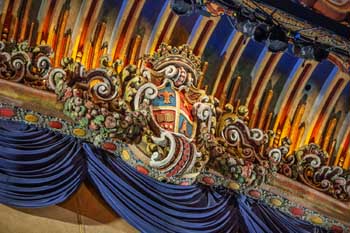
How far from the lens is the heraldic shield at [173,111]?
7723 mm

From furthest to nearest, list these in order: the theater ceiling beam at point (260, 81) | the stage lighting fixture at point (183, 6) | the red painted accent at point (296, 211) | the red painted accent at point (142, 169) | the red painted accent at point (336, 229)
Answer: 1. the theater ceiling beam at point (260, 81)
2. the red painted accent at point (336, 229)
3. the red painted accent at point (296, 211)
4. the red painted accent at point (142, 169)
5. the stage lighting fixture at point (183, 6)

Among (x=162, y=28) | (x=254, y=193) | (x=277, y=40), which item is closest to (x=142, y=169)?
(x=254, y=193)

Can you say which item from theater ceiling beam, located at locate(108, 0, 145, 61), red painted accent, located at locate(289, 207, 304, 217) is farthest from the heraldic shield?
red painted accent, located at locate(289, 207, 304, 217)

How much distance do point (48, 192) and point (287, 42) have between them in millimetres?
2345

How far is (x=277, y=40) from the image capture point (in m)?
7.58

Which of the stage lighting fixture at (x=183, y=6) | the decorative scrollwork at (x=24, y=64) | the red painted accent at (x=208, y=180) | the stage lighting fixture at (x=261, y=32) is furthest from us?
the red painted accent at (x=208, y=180)

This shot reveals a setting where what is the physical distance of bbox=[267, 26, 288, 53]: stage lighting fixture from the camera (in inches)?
297

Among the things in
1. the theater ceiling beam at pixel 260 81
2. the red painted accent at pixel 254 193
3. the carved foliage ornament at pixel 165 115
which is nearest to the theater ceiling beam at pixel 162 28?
the carved foliage ornament at pixel 165 115

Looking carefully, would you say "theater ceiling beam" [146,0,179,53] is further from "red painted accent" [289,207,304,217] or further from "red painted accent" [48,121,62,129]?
"red painted accent" [289,207,304,217]

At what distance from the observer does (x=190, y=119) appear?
309 inches

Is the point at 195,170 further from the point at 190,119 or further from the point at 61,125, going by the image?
the point at 61,125

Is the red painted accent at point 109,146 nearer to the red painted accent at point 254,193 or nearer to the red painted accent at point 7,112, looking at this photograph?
the red painted accent at point 7,112

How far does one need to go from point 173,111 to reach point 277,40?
1.07 metres

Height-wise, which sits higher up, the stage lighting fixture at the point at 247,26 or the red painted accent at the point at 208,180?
the stage lighting fixture at the point at 247,26
